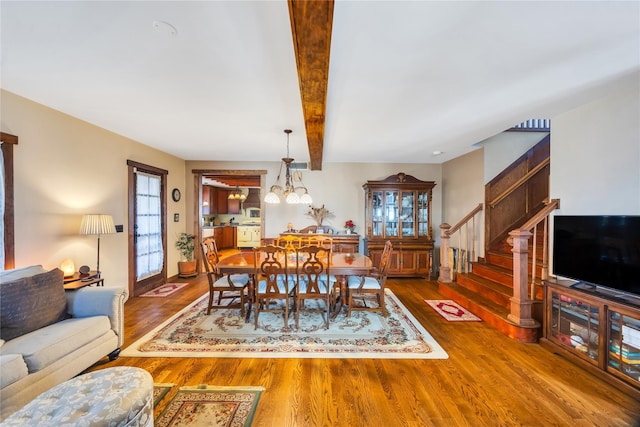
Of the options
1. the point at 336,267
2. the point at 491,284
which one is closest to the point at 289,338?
the point at 336,267

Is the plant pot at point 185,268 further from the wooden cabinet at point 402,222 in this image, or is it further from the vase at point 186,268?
the wooden cabinet at point 402,222

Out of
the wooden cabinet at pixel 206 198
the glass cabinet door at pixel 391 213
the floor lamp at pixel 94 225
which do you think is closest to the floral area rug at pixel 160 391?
the floor lamp at pixel 94 225

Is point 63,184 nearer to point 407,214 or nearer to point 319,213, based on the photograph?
point 319,213

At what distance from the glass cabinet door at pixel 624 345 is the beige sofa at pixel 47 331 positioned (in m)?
4.10

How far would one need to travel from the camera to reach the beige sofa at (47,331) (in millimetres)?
1605

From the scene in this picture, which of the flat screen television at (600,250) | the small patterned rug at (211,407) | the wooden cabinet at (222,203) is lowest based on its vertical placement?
the small patterned rug at (211,407)

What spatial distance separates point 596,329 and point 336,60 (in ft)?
9.69

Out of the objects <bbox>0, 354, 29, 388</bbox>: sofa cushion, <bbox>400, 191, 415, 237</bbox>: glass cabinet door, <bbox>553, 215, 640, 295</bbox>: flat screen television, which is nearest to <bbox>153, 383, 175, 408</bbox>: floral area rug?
<bbox>0, 354, 29, 388</bbox>: sofa cushion

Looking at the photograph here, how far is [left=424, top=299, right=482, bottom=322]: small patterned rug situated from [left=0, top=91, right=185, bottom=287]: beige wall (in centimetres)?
453

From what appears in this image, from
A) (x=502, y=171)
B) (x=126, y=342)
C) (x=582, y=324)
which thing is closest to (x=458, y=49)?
(x=582, y=324)

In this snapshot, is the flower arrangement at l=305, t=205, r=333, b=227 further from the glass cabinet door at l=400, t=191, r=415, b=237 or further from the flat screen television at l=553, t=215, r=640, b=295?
the flat screen television at l=553, t=215, r=640, b=295

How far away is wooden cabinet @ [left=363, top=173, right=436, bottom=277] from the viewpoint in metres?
5.09

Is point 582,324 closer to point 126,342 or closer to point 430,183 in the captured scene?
point 430,183

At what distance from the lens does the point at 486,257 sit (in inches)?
163
